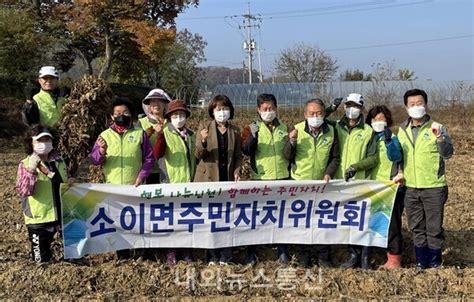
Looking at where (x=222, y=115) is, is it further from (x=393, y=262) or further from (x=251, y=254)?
(x=393, y=262)

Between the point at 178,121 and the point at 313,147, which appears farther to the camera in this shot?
the point at 313,147

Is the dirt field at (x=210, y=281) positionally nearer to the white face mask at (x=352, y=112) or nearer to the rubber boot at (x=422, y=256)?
the rubber boot at (x=422, y=256)

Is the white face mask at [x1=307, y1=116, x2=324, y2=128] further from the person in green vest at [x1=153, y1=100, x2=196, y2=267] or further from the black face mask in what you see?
the black face mask

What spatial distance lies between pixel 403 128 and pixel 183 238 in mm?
2523

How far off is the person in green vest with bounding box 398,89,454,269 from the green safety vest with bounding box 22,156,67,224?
3.50m

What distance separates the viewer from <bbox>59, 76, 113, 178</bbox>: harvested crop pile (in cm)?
614

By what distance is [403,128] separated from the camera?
18.0 feet

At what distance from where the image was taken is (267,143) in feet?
18.0

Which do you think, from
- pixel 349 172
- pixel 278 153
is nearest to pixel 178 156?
pixel 278 153

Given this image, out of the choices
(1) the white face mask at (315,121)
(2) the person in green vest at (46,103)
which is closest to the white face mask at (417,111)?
(1) the white face mask at (315,121)

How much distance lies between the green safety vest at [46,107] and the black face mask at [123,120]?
1.02 m

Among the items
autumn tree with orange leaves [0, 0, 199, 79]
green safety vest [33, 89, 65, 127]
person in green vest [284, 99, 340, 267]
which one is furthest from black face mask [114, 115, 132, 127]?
autumn tree with orange leaves [0, 0, 199, 79]

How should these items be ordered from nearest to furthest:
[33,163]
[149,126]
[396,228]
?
[33,163]
[149,126]
[396,228]

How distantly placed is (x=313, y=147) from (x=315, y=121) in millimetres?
280
